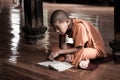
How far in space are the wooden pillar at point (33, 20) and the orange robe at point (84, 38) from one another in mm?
1156

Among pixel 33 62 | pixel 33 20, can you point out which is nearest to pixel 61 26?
pixel 33 62

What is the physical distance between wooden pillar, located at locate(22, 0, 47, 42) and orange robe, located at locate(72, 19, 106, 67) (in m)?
1.16

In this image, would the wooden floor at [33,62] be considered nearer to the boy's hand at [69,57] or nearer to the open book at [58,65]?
the open book at [58,65]

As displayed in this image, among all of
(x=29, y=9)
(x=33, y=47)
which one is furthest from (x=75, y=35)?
(x=29, y=9)

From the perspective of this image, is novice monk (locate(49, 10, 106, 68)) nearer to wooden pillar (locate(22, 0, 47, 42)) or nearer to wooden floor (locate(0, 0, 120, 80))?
wooden floor (locate(0, 0, 120, 80))

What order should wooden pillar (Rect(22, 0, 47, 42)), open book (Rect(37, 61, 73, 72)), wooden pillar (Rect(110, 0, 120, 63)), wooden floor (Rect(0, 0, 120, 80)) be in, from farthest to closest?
wooden pillar (Rect(22, 0, 47, 42)), wooden pillar (Rect(110, 0, 120, 63)), open book (Rect(37, 61, 73, 72)), wooden floor (Rect(0, 0, 120, 80))

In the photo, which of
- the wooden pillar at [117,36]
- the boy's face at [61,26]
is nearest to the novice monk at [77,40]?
the boy's face at [61,26]

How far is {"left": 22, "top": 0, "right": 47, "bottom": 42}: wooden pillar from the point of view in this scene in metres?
4.17

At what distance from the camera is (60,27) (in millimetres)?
2992

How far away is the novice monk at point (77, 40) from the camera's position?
2973mm

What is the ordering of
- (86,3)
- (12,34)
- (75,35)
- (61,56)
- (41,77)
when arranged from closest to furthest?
1. (41,77)
2. (75,35)
3. (61,56)
4. (12,34)
5. (86,3)

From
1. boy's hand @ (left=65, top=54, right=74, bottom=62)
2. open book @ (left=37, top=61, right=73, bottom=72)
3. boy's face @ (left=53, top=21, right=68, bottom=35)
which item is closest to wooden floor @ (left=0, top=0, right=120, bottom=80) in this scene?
open book @ (left=37, top=61, right=73, bottom=72)

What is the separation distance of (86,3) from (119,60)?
633cm

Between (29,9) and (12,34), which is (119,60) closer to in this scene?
(29,9)
